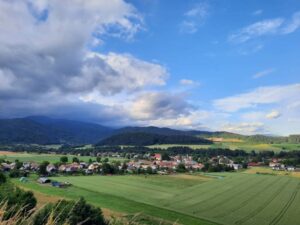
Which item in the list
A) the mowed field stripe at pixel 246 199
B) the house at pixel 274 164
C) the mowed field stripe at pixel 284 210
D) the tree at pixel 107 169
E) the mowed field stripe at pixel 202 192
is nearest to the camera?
the mowed field stripe at pixel 284 210

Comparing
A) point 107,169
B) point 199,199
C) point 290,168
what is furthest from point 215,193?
point 290,168

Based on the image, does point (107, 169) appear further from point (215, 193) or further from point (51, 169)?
point (215, 193)

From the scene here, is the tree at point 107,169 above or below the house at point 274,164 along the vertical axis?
below

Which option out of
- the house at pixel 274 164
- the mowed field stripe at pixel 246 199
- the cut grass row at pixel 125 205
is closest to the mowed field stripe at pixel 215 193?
the mowed field stripe at pixel 246 199

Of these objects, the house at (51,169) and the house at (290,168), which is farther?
the house at (290,168)

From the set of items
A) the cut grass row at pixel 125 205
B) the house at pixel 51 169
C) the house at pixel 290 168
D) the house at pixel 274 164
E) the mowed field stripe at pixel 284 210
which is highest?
the house at pixel 274 164

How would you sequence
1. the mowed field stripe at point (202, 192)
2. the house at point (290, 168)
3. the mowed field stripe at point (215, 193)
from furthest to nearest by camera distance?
the house at point (290, 168), the mowed field stripe at point (202, 192), the mowed field stripe at point (215, 193)

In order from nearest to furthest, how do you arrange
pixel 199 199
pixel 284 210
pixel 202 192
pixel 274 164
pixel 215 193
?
pixel 284 210, pixel 199 199, pixel 215 193, pixel 202 192, pixel 274 164

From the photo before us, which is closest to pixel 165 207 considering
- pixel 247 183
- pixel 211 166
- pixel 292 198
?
pixel 292 198

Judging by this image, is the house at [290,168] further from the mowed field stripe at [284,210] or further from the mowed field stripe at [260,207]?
the mowed field stripe at [284,210]
